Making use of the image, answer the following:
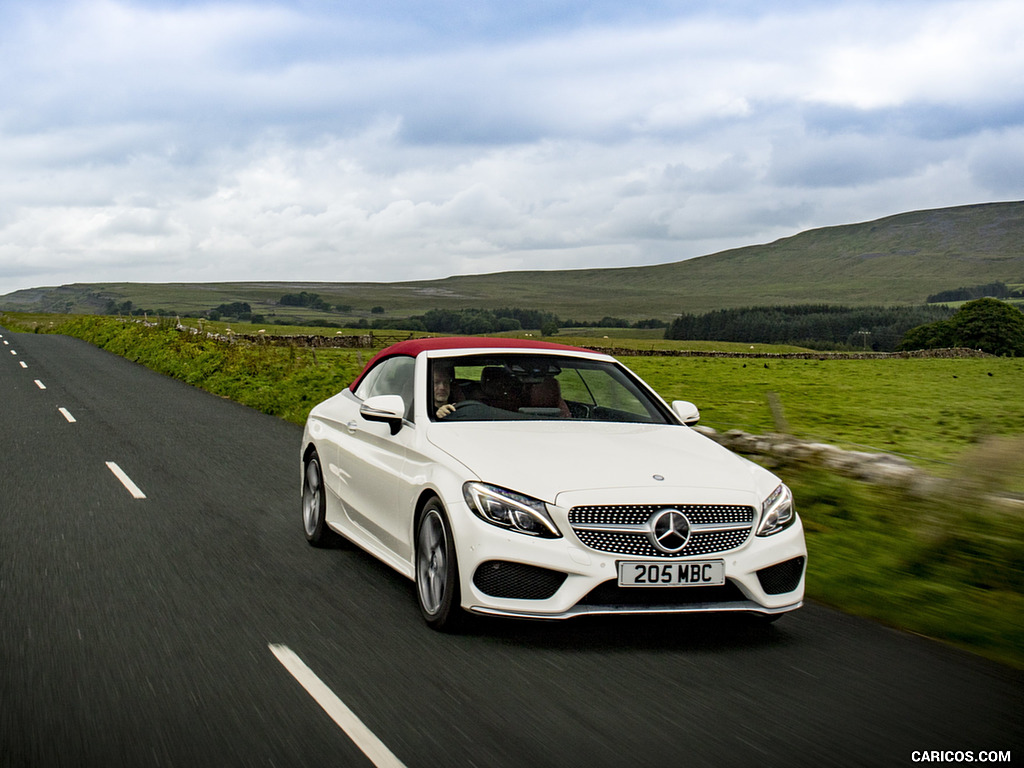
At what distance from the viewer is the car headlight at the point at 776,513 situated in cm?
545

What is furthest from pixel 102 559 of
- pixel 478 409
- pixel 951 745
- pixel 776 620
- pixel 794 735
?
pixel 951 745

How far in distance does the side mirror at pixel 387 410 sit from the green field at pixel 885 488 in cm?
298

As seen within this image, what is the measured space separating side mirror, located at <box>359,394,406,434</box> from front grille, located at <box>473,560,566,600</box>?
148 centimetres

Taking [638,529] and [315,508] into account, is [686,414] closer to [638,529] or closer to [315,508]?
[638,529]

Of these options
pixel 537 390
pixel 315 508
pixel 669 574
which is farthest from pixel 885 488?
pixel 315 508

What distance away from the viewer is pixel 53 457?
1259cm

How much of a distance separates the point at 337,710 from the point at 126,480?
7523 mm

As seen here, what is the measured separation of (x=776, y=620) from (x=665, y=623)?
661 mm

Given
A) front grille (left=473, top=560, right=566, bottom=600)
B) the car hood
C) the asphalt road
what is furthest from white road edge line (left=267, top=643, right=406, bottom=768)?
the car hood

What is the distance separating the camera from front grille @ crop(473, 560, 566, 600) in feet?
16.7

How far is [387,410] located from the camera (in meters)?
6.31

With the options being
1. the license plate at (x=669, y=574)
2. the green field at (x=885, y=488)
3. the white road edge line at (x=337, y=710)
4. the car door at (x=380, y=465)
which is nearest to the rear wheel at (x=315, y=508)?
the car door at (x=380, y=465)

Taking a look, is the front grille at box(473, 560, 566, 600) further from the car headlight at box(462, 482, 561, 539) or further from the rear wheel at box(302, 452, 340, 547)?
the rear wheel at box(302, 452, 340, 547)

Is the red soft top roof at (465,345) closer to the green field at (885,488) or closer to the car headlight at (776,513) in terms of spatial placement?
the car headlight at (776,513)
